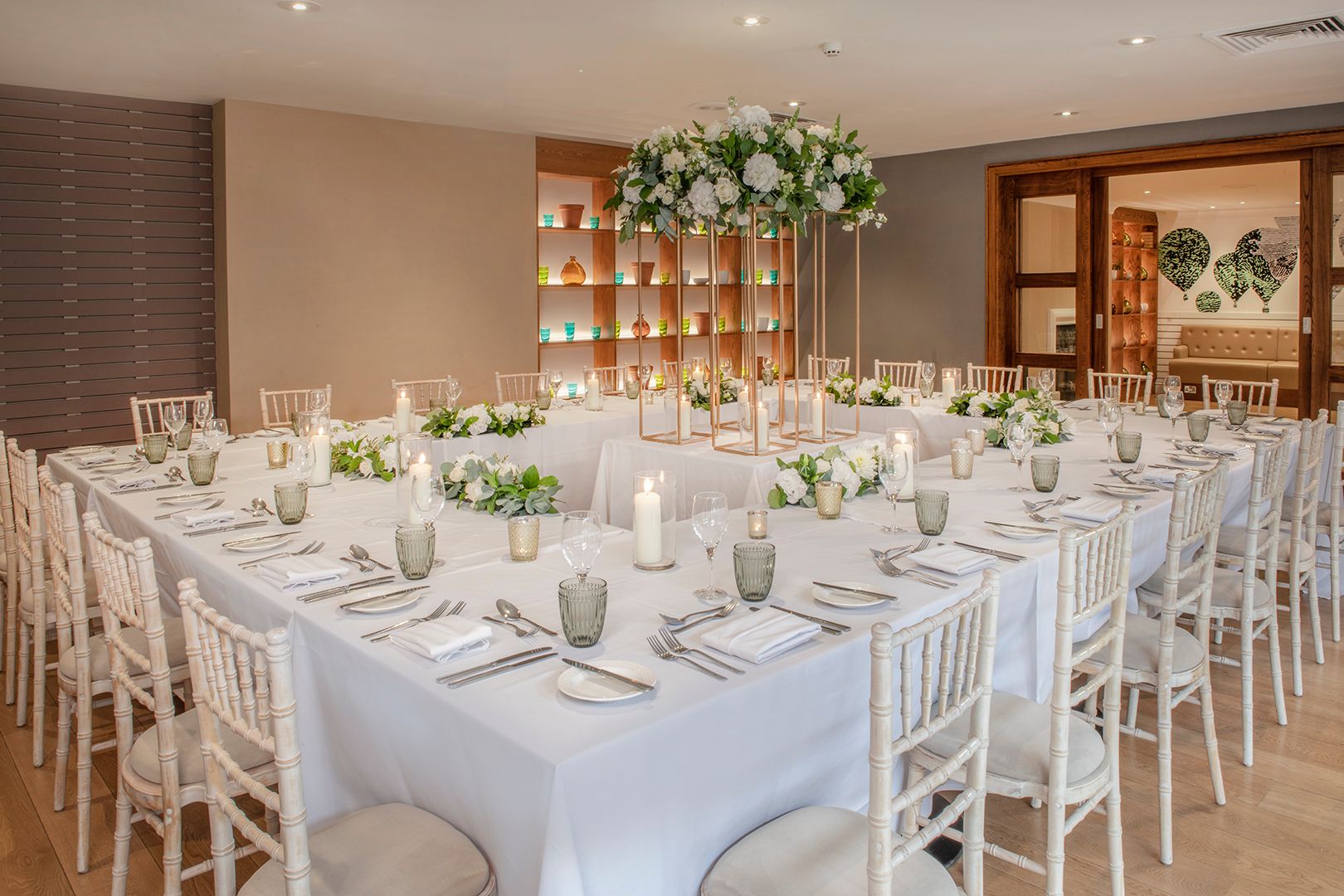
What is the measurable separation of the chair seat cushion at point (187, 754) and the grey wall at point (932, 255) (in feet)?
25.2

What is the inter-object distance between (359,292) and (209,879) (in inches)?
188

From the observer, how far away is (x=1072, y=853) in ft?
8.38

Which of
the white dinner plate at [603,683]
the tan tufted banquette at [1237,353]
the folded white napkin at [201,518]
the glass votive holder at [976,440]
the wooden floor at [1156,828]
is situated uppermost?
the tan tufted banquette at [1237,353]

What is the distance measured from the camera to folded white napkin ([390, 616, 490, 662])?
70.3 inches

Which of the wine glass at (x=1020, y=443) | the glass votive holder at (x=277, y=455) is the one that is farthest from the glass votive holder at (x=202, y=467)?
the wine glass at (x=1020, y=443)

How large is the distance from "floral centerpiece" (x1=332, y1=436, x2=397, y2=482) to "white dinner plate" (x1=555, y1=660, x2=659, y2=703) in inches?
80.1

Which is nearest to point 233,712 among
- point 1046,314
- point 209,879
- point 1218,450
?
point 209,879

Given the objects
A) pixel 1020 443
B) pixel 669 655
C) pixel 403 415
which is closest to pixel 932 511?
pixel 1020 443

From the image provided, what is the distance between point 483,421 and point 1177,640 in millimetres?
3157

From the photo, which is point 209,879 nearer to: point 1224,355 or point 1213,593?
point 1213,593

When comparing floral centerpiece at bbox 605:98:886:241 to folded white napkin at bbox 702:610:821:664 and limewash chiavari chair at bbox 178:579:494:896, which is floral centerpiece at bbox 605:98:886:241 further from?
limewash chiavari chair at bbox 178:579:494:896

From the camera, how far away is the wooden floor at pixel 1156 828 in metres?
2.46

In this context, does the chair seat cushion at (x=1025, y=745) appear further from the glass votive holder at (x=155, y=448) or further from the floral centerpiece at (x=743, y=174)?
the glass votive holder at (x=155, y=448)

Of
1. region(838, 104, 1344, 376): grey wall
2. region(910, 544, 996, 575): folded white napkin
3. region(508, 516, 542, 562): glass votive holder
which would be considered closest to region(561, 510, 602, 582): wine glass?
region(508, 516, 542, 562): glass votive holder
